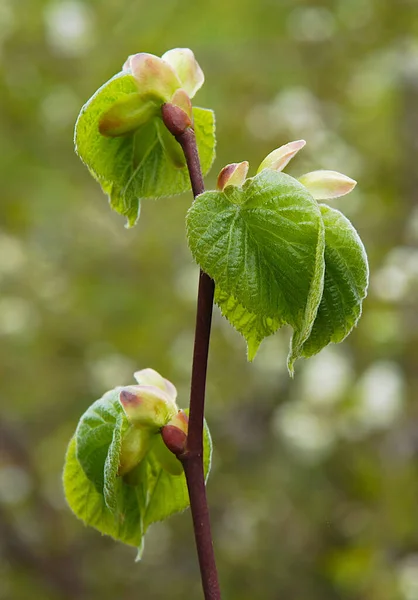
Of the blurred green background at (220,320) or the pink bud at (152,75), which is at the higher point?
the blurred green background at (220,320)

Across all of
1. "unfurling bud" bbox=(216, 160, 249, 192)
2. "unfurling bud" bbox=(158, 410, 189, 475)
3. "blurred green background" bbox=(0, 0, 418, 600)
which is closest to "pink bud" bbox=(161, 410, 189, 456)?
"unfurling bud" bbox=(158, 410, 189, 475)

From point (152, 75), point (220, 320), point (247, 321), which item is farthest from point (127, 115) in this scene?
point (220, 320)

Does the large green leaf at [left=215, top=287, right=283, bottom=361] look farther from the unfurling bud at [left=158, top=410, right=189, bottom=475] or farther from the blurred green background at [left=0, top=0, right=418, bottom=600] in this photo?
the blurred green background at [left=0, top=0, right=418, bottom=600]

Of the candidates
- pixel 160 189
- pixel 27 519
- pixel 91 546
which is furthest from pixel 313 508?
pixel 160 189

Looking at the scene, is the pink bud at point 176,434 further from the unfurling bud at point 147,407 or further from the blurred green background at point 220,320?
the blurred green background at point 220,320

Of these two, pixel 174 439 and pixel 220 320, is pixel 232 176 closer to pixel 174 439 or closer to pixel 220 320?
pixel 174 439

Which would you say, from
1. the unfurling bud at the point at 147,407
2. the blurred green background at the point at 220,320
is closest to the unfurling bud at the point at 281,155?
the unfurling bud at the point at 147,407
